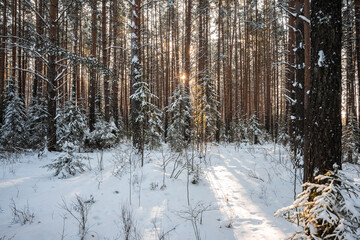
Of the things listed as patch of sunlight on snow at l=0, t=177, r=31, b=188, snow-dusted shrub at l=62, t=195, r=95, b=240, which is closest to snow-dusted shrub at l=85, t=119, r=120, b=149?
patch of sunlight on snow at l=0, t=177, r=31, b=188

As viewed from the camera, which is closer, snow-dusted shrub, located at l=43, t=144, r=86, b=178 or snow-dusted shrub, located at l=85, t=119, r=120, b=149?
snow-dusted shrub, located at l=43, t=144, r=86, b=178

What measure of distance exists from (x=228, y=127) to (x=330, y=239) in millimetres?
14421

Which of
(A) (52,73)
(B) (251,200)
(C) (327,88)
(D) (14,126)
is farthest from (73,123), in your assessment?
(C) (327,88)

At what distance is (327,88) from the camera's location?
206 centimetres

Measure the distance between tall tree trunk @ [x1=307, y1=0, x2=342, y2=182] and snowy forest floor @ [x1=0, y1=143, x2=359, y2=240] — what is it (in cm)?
117

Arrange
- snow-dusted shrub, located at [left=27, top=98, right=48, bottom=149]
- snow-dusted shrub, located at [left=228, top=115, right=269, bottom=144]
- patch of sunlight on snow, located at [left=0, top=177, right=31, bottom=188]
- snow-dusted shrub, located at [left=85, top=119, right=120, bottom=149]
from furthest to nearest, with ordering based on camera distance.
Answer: snow-dusted shrub, located at [left=228, top=115, right=269, bottom=144] → snow-dusted shrub, located at [left=27, top=98, right=48, bottom=149] → snow-dusted shrub, located at [left=85, top=119, right=120, bottom=149] → patch of sunlight on snow, located at [left=0, top=177, right=31, bottom=188]

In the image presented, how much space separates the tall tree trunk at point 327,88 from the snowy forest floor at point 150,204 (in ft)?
3.83

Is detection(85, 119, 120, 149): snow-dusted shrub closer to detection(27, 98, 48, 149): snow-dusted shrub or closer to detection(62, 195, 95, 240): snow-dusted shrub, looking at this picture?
detection(27, 98, 48, 149): snow-dusted shrub

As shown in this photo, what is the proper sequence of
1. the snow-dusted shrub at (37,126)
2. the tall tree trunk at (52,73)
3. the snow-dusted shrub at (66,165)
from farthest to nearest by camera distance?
the snow-dusted shrub at (37,126), the tall tree trunk at (52,73), the snow-dusted shrub at (66,165)

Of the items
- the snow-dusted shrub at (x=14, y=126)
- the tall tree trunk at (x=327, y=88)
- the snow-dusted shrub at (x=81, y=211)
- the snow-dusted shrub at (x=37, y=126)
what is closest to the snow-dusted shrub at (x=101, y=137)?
the snow-dusted shrub at (x=37, y=126)

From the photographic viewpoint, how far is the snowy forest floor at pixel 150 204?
2359mm

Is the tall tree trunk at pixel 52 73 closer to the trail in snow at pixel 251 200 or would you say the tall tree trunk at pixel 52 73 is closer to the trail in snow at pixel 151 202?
the trail in snow at pixel 151 202

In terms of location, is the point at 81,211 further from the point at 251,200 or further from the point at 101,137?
the point at 101,137

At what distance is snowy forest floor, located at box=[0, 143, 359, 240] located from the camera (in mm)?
2359
